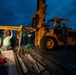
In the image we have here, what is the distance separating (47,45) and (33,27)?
3.91 metres

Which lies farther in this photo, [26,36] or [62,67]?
[26,36]

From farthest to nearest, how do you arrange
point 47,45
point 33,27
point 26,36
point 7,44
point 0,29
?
point 26,36
point 33,27
point 0,29
point 47,45
point 7,44

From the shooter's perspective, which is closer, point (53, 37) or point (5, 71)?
point (5, 71)

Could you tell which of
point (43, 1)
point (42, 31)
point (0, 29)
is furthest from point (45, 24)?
point (0, 29)

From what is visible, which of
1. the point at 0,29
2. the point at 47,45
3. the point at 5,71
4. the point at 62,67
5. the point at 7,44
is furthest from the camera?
the point at 0,29

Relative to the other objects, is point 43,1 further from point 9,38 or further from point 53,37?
point 9,38

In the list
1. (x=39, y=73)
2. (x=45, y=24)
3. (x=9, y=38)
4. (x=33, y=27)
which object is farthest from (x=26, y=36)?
(x=39, y=73)

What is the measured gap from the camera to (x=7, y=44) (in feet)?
33.7

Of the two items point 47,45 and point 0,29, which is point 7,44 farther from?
point 0,29

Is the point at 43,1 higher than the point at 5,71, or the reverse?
the point at 43,1

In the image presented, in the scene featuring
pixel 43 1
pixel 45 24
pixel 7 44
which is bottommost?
pixel 7 44

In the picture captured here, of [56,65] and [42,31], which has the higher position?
[42,31]

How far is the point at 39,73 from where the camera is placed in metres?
7.16

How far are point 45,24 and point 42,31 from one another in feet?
2.26
